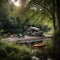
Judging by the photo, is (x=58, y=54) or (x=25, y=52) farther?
(x=58, y=54)

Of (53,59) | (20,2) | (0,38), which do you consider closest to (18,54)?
(0,38)

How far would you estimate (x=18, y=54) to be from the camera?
7660 millimetres

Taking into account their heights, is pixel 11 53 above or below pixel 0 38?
below

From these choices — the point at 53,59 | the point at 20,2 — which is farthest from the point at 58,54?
the point at 20,2

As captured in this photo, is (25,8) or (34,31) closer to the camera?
(25,8)

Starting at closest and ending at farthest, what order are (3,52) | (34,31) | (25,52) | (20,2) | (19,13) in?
(3,52) → (25,52) → (20,2) → (19,13) → (34,31)

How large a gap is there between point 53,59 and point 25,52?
2.33m

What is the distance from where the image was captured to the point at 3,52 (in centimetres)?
743

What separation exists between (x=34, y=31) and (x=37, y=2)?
1839 cm

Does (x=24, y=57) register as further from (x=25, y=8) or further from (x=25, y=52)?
(x=25, y=8)

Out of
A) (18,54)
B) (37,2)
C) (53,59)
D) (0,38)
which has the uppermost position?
(37,2)

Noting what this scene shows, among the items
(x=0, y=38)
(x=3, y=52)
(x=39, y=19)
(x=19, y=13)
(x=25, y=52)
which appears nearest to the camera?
(x=3, y=52)

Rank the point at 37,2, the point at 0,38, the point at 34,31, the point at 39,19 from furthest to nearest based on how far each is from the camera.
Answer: the point at 34,31 < the point at 39,19 < the point at 37,2 < the point at 0,38

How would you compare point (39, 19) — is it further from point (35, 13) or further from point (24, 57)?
point (24, 57)
